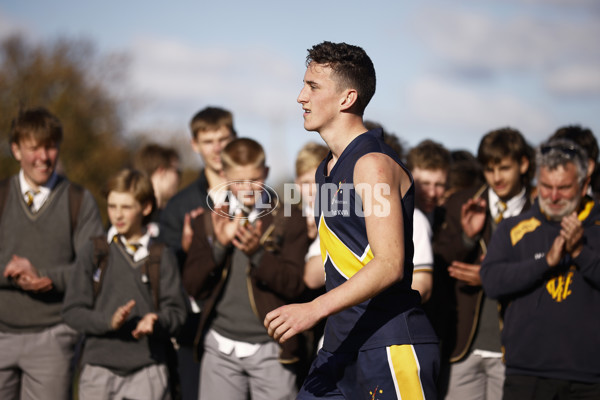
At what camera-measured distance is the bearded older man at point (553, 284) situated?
194 inches

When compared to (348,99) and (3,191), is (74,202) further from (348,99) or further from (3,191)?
(348,99)

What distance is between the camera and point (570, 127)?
20.9 feet

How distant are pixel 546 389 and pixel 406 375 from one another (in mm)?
1832

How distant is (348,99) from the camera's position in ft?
13.0

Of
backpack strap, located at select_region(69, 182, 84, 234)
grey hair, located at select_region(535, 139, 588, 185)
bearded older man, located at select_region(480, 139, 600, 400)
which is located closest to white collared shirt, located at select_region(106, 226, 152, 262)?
backpack strap, located at select_region(69, 182, 84, 234)

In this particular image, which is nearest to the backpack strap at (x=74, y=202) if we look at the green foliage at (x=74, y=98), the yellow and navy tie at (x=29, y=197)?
the yellow and navy tie at (x=29, y=197)

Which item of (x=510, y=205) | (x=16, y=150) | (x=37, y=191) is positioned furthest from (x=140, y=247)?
(x=510, y=205)

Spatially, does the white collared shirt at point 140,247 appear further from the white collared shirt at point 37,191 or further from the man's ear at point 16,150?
the man's ear at point 16,150

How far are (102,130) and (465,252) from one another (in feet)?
118

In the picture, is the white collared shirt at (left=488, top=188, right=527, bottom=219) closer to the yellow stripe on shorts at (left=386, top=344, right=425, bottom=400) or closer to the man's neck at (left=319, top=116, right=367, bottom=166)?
the man's neck at (left=319, top=116, right=367, bottom=166)

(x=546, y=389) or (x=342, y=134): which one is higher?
(x=342, y=134)

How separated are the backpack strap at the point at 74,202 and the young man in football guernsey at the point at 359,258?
3.02 metres

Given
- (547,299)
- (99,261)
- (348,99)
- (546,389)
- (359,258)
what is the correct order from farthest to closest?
(99,261) < (547,299) < (546,389) < (348,99) < (359,258)

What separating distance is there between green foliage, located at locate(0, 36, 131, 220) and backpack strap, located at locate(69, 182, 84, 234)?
1117 inches
